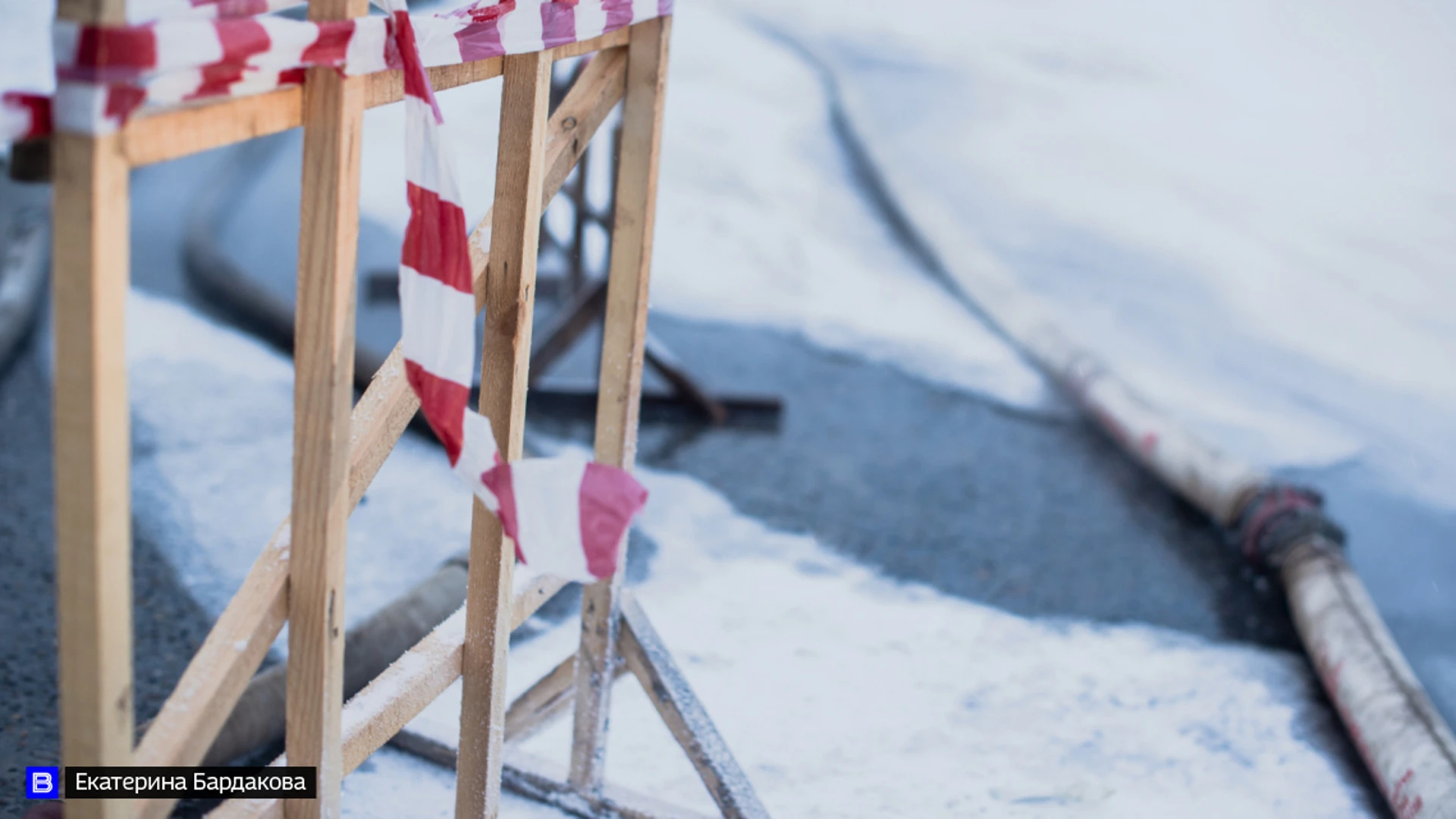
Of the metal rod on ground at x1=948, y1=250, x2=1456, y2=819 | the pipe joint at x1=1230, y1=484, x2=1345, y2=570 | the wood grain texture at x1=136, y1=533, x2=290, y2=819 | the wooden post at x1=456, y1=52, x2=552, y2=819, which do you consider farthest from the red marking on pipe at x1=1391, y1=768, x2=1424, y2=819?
the wood grain texture at x1=136, y1=533, x2=290, y2=819

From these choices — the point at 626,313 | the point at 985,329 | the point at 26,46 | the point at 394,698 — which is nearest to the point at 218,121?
the point at 394,698

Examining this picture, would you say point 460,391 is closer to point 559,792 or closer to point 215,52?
point 215,52

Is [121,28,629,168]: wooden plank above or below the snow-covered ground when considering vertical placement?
above

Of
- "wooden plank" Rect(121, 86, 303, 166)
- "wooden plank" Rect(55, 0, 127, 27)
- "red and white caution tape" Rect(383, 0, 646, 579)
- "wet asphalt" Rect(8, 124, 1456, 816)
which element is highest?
"wooden plank" Rect(55, 0, 127, 27)

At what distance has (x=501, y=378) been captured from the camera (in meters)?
2.08

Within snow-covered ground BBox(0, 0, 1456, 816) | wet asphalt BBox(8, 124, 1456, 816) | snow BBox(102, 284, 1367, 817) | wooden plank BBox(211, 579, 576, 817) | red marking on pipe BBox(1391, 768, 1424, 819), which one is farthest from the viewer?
wet asphalt BBox(8, 124, 1456, 816)

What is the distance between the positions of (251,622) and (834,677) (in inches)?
91.8

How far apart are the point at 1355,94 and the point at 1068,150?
3.87 m

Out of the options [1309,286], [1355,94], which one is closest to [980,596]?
[1309,286]

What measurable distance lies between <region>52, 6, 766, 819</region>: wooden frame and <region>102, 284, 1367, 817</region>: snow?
616mm

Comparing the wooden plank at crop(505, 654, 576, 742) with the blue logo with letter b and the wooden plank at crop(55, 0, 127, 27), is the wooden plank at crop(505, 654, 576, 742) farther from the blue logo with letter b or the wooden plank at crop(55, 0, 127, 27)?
the wooden plank at crop(55, 0, 127, 27)

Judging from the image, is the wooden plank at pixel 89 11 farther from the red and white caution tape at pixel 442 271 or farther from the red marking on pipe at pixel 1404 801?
the red marking on pipe at pixel 1404 801

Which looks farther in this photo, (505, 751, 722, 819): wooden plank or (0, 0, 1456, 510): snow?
(0, 0, 1456, 510): snow

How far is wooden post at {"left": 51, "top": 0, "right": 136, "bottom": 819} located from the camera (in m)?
1.25
